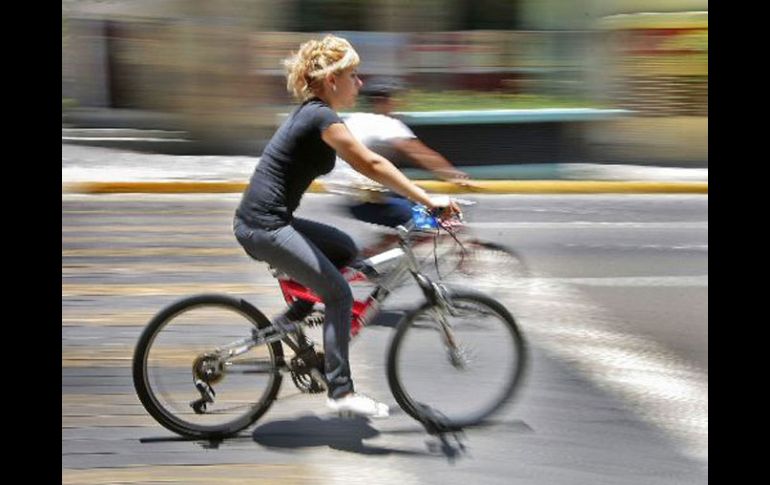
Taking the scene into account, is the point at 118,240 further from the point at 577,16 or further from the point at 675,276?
the point at 577,16

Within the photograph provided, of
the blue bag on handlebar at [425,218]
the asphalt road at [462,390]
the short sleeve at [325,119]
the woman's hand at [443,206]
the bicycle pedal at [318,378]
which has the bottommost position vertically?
the asphalt road at [462,390]

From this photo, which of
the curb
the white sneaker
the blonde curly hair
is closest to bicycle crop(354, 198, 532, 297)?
the white sneaker

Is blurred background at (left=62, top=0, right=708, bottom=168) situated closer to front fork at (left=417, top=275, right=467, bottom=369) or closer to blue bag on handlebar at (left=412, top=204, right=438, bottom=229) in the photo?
front fork at (left=417, top=275, right=467, bottom=369)

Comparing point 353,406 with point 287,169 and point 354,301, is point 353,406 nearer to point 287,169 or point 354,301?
point 354,301

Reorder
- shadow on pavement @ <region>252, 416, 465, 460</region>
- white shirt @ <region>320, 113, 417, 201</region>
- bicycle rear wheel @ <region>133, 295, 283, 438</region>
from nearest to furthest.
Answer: bicycle rear wheel @ <region>133, 295, 283, 438</region> < shadow on pavement @ <region>252, 416, 465, 460</region> < white shirt @ <region>320, 113, 417, 201</region>

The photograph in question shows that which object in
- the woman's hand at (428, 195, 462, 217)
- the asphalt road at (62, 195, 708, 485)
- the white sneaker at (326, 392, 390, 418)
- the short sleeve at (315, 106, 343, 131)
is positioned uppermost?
the short sleeve at (315, 106, 343, 131)

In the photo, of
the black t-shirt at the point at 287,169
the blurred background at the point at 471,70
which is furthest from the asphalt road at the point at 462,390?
the blurred background at the point at 471,70

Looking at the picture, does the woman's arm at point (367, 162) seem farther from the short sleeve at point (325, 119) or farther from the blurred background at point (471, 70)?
the blurred background at point (471, 70)

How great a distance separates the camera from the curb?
42.1ft

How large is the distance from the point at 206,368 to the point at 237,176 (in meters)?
8.91

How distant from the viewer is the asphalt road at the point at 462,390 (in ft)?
15.9

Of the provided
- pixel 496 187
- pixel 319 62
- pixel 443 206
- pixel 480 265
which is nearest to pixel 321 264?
pixel 443 206

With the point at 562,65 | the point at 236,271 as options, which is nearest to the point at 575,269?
the point at 236,271

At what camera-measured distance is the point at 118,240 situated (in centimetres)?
972
